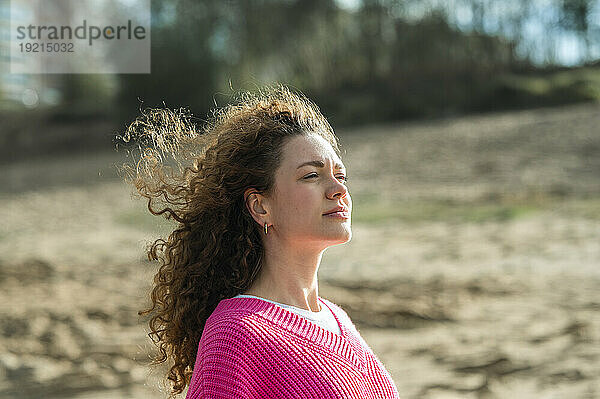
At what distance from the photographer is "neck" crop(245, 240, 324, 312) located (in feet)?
5.83

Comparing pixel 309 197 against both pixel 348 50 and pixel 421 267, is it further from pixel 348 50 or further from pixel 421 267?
pixel 348 50

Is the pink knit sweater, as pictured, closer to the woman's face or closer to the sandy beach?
the woman's face

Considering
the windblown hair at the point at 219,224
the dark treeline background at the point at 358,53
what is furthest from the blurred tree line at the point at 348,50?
the windblown hair at the point at 219,224

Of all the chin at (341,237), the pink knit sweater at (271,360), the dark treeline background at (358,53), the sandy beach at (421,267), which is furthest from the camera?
the dark treeline background at (358,53)

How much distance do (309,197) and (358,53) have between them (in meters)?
16.3

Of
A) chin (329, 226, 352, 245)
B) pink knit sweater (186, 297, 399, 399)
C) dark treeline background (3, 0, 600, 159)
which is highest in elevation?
dark treeline background (3, 0, 600, 159)

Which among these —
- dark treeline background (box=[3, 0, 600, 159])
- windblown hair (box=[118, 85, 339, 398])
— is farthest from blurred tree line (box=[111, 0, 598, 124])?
windblown hair (box=[118, 85, 339, 398])

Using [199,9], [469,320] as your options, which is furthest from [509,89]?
[469,320]

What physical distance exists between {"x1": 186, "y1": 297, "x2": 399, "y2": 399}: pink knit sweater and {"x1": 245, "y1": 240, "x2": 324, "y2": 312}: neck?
7 cm

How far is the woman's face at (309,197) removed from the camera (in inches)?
68.5

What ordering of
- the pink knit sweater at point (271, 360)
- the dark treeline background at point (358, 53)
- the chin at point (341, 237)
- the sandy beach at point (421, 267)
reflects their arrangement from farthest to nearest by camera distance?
the dark treeline background at point (358, 53) < the sandy beach at point (421, 267) < the chin at point (341, 237) < the pink knit sweater at point (271, 360)

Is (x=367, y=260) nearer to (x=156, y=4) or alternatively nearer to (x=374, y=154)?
(x=374, y=154)

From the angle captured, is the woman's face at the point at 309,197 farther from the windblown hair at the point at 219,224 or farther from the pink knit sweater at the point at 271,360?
the pink knit sweater at the point at 271,360

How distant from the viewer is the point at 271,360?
157 cm
